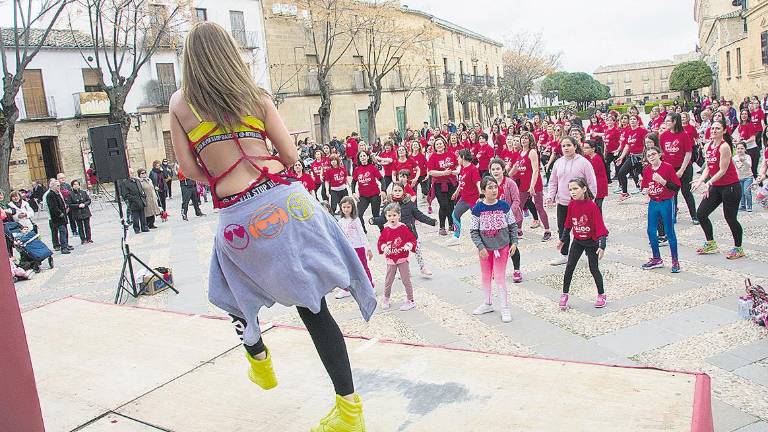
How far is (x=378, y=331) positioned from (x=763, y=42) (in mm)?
30427

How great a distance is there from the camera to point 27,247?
11.2m

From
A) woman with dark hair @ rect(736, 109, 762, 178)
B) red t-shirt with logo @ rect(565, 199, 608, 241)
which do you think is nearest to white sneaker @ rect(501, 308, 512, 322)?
red t-shirt with logo @ rect(565, 199, 608, 241)

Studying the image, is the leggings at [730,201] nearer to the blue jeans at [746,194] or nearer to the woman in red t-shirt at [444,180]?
the blue jeans at [746,194]

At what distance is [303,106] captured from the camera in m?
35.0

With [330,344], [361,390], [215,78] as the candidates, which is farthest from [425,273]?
[215,78]

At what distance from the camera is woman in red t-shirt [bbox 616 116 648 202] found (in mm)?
12117

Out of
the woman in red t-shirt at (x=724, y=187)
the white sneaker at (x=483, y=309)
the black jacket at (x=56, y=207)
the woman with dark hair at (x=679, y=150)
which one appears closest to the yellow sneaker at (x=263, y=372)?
the white sneaker at (x=483, y=309)

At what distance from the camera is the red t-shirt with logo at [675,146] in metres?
8.84

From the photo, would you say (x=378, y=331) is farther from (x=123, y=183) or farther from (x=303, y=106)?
(x=303, y=106)

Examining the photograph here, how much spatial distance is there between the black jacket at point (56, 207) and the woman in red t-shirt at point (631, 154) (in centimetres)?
1153

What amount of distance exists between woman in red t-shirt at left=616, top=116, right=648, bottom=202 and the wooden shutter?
2333 cm

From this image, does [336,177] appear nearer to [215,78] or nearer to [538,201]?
[538,201]

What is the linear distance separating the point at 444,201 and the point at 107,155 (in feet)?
17.7

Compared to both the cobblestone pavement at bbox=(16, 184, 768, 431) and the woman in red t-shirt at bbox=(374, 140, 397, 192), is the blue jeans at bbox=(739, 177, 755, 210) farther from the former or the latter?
the woman in red t-shirt at bbox=(374, 140, 397, 192)
